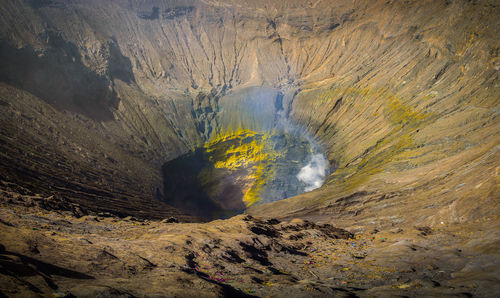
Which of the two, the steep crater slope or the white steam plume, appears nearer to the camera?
the steep crater slope

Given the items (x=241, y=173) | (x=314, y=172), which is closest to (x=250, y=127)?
(x=241, y=173)

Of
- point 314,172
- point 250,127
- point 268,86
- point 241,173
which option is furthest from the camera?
point 268,86

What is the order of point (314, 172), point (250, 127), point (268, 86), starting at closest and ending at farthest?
1. point (314, 172)
2. point (250, 127)
3. point (268, 86)

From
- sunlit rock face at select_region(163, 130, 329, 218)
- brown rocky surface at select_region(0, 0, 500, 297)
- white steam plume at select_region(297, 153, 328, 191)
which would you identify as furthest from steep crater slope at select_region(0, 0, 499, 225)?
sunlit rock face at select_region(163, 130, 329, 218)

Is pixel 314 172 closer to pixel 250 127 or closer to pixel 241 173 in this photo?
pixel 241 173

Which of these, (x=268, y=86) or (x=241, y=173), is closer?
(x=241, y=173)

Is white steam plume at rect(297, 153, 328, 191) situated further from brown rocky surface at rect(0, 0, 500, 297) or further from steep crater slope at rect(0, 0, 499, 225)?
steep crater slope at rect(0, 0, 499, 225)
